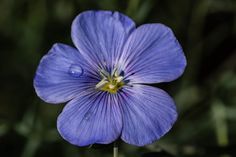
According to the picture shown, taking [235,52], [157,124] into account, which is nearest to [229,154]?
[157,124]

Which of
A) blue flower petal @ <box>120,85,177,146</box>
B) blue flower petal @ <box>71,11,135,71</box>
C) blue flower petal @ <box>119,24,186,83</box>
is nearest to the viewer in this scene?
blue flower petal @ <box>120,85,177,146</box>

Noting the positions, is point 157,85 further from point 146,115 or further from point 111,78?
point 146,115

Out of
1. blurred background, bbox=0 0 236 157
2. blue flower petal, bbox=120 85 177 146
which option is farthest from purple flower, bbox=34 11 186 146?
blurred background, bbox=0 0 236 157

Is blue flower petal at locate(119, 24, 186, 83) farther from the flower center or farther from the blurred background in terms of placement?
the blurred background

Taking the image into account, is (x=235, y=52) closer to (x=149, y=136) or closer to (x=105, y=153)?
(x=105, y=153)

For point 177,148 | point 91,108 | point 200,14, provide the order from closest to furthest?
point 91,108 → point 177,148 → point 200,14
